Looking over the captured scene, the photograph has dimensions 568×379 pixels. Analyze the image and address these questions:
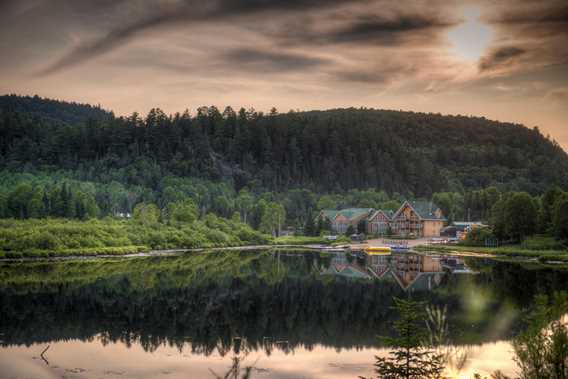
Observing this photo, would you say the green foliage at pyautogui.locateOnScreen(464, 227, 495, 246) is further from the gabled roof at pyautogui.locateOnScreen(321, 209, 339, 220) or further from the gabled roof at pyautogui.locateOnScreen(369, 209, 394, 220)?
the gabled roof at pyautogui.locateOnScreen(321, 209, 339, 220)

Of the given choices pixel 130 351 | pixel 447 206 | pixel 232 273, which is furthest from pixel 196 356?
pixel 447 206

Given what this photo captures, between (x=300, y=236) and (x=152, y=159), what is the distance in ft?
163

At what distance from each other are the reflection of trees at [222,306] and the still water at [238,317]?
95mm

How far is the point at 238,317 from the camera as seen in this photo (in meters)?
32.1

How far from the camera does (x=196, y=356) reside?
918 inches

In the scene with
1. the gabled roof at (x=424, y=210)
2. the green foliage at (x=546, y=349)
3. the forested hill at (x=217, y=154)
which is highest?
the forested hill at (x=217, y=154)

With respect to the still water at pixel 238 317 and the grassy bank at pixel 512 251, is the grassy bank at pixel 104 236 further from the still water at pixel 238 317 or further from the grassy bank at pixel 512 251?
the grassy bank at pixel 512 251

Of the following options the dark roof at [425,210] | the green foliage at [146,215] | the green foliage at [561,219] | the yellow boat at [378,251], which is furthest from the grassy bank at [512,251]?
the green foliage at [146,215]

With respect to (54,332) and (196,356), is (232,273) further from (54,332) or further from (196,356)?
(196,356)

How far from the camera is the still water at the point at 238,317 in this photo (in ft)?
71.5

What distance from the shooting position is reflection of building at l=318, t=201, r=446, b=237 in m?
128

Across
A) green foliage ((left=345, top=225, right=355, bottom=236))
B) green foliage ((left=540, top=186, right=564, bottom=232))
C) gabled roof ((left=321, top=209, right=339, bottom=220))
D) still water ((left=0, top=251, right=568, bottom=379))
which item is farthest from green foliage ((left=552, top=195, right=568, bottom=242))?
gabled roof ((left=321, top=209, right=339, bottom=220))

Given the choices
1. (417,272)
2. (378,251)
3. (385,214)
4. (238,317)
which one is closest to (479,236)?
(378,251)

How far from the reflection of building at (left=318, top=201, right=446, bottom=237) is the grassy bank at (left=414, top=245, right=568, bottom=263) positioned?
30.2 metres
